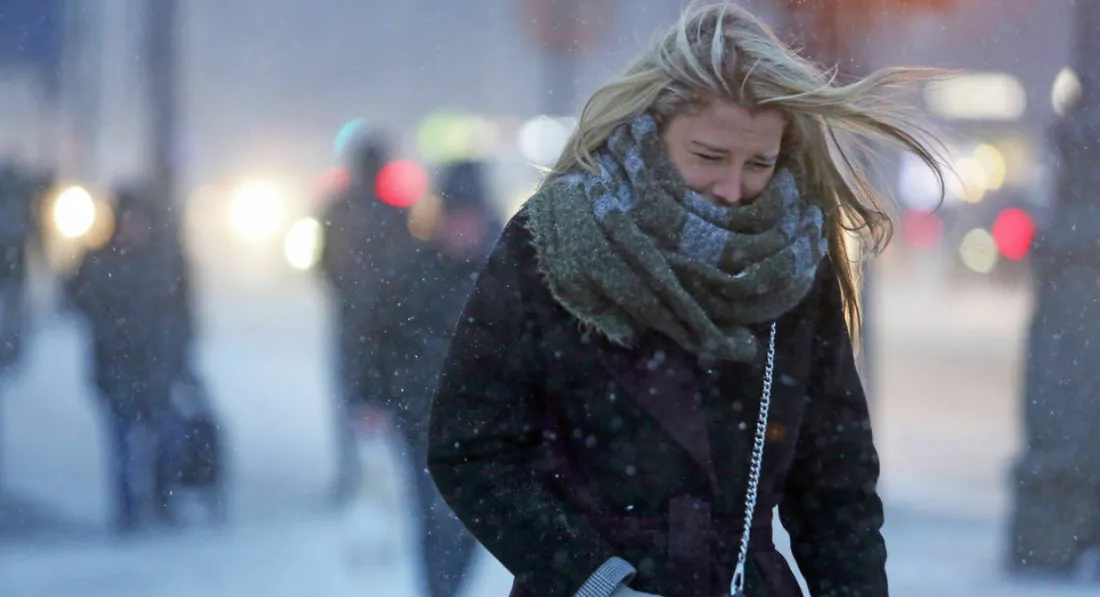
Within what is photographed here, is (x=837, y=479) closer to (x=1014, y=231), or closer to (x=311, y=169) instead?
(x=311, y=169)

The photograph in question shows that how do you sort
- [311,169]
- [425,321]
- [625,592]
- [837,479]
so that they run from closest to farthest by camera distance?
[625,592], [837,479], [425,321], [311,169]

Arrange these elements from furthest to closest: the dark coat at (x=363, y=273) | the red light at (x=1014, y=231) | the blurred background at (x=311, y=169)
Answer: the red light at (x=1014, y=231) < the blurred background at (x=311, y=169) < the dark coat at (x=363, y=273)

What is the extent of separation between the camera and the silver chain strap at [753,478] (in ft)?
6.24

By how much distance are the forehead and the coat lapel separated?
→ 286mm

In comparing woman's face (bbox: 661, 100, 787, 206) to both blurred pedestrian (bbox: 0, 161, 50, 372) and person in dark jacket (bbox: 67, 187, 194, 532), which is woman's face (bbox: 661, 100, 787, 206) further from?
blurred pedestrian (bbox: 0, 161, 50, 372)

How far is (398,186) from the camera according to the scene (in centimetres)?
550

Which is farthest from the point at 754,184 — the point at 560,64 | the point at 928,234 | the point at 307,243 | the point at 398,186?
the point at 928,234

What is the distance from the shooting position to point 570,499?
1926 mm

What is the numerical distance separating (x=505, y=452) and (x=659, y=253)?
34cm

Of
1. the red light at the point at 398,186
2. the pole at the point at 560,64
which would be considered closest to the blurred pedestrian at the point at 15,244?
the red light at the point at 398,186

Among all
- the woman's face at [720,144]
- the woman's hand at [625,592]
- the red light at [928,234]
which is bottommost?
the red light at [928,234]

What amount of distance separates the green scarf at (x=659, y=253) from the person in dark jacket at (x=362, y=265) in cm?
308

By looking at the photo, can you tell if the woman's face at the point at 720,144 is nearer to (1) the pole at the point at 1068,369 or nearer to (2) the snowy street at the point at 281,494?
(2) the snowy street at the point at 281,494

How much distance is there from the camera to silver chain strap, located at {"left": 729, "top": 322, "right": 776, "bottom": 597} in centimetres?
190
